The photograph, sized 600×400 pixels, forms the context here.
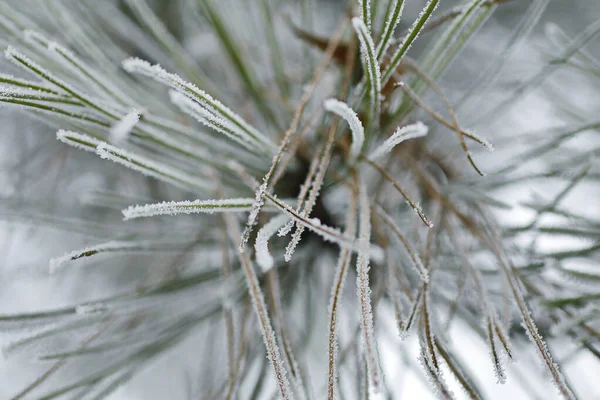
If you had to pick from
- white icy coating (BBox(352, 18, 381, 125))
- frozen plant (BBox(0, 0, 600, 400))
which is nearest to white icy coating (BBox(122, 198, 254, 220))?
frozen plant (BBox(0, 0, 600, 400))

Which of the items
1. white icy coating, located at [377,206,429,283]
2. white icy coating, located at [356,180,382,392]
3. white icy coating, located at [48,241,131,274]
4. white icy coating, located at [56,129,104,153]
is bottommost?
white icy coating, located at [356,180,382,392]

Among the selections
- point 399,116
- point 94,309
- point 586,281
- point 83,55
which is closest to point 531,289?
point 586,281

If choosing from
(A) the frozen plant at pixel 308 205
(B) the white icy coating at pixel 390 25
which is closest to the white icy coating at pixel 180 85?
(A) the frozen plant at pixel 308 205

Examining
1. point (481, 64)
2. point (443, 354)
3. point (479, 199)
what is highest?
point (481, 64)

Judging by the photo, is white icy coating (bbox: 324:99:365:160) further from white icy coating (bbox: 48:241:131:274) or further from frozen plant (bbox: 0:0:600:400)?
white icy coating (bbox: 48:241:131:274)

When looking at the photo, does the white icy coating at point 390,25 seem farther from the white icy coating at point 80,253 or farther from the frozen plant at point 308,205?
the white icy coating at point 80,253

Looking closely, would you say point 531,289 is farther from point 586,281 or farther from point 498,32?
point 498,32

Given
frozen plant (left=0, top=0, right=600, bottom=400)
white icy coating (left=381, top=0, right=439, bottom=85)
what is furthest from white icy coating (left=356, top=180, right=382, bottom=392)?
white icy coating (left=381, top=0, right=439, bottom=85)

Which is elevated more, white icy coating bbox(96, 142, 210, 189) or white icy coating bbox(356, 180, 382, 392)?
white icy coating bbox(96, 142, 210, 189)
